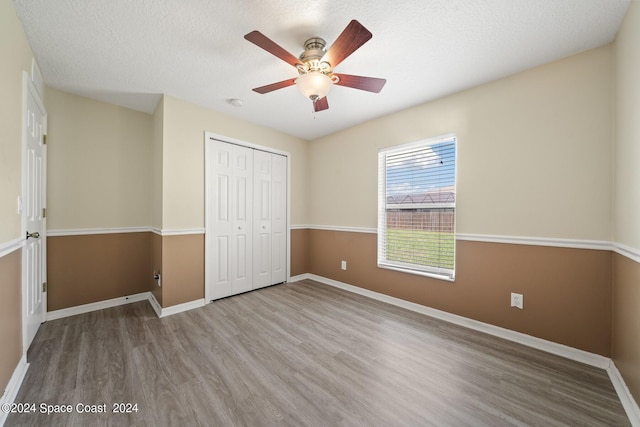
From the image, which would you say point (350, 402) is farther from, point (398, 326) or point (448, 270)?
point (448, 270)

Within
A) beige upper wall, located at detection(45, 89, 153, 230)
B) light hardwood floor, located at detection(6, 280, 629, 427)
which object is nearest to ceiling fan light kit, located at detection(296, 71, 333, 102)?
light hardwood floor, located at detection(6, 280, 629, 427)

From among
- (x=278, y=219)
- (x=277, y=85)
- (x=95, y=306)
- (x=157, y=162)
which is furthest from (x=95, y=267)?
(x=277, y=85)

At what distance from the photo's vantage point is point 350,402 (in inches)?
57.4

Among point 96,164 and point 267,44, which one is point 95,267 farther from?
point 267,44

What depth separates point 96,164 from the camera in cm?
279

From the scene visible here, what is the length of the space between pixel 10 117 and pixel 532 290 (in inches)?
160

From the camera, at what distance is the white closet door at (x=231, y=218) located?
308 centimetres

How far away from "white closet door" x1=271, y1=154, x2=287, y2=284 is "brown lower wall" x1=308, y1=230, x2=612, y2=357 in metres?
1.80

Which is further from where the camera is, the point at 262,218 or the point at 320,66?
the point at 262,218

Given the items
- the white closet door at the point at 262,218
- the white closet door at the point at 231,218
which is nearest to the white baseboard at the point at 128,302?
the white closet door at the point at 231,218

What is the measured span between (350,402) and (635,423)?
1561 millimetres

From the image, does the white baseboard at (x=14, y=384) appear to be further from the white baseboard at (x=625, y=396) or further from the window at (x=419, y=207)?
the white baseboard at (x=625, y=396)

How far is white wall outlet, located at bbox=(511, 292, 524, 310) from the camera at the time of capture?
210 cm

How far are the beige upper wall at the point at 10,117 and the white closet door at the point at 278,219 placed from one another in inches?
97.7
